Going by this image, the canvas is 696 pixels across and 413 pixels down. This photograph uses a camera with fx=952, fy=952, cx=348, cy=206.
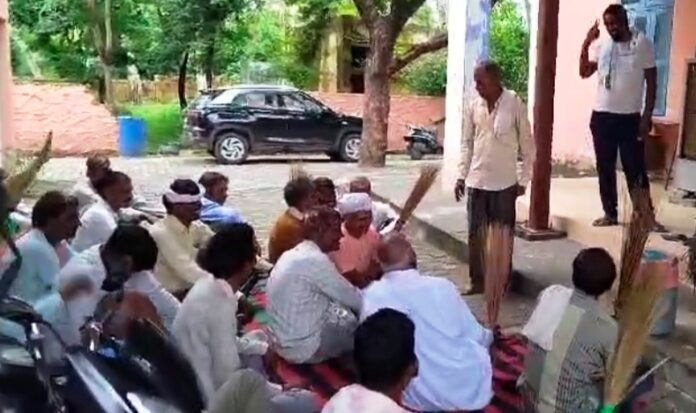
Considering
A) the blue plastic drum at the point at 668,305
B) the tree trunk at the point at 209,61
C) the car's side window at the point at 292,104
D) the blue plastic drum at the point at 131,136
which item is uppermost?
the tree trunk at the point at 209,61

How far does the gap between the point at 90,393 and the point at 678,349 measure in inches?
106

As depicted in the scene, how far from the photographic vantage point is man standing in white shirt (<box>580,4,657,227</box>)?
5945 millimetres

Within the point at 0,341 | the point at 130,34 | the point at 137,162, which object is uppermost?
the point at 130,34

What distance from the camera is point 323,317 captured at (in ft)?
13.6

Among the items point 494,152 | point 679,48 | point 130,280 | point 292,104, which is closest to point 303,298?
point 130,280

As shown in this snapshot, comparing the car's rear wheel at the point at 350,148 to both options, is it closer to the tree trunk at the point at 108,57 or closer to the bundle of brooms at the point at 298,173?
the tree trunk at the point at 108,57

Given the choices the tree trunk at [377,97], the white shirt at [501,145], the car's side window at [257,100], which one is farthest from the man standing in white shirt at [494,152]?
the car's side window at [257,100]

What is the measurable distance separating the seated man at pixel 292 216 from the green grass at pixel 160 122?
12.8m

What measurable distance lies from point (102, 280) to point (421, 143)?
1376 centimetres

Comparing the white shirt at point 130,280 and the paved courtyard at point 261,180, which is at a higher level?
the white shirt at point 130,280

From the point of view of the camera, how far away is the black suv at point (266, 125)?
15250mm

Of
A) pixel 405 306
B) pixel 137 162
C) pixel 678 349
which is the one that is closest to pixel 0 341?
pixel 405 306

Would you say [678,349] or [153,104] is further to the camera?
[153,104]

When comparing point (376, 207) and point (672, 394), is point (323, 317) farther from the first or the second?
point (376, 207)
